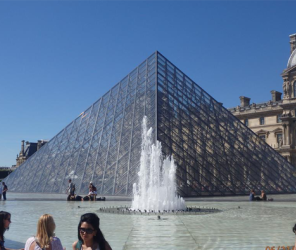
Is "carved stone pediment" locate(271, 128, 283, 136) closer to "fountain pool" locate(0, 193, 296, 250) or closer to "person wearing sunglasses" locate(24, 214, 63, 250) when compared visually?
"fountain pool" locate(0, 193, 296, 250)

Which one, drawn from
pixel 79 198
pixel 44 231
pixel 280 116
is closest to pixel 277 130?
pixel 280 116

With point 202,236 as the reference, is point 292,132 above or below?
above

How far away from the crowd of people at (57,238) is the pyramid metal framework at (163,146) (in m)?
18.5

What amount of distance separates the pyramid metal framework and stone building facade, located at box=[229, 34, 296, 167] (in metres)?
24.4

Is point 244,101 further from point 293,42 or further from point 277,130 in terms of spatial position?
point 293,42

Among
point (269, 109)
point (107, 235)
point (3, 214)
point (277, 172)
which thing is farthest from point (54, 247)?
point (269, 109)

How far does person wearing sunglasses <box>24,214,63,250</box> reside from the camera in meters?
3.91

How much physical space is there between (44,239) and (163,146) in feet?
65.9

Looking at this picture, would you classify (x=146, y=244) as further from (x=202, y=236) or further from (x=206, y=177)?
(x=206, y=177)

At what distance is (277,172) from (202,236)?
2043 cm

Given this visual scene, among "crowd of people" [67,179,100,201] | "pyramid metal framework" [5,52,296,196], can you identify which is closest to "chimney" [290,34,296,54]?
"pyramid metal framework" [5,52,296,196]

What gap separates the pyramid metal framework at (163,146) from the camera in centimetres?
2417

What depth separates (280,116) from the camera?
180ft

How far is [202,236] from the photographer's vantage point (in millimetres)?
8422
